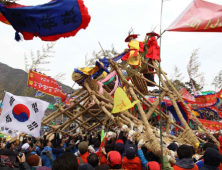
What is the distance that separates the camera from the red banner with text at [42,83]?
6118 mm

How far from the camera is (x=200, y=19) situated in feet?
9.83

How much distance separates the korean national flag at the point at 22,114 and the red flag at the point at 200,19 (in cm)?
302

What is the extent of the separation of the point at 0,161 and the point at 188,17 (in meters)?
3.24

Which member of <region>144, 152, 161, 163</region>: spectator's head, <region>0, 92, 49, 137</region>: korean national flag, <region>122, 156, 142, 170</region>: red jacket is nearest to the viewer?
<region>122, 156, 142, 170</region>: red jacket

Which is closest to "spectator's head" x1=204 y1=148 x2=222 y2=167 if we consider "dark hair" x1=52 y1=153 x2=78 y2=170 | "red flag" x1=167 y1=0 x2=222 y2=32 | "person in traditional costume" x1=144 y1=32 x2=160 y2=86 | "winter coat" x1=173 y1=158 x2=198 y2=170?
"winter coat" x1=173 y1=158 x2=198 y2=170

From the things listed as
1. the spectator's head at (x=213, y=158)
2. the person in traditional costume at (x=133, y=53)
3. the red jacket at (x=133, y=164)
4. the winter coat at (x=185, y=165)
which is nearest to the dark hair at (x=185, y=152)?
the winter coat at (x=185, y=165)

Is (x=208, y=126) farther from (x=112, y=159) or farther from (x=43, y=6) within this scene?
(x=43, y=6)

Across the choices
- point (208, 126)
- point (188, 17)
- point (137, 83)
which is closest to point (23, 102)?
point (188, 17)

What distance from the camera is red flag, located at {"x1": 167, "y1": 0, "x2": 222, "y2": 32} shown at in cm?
280

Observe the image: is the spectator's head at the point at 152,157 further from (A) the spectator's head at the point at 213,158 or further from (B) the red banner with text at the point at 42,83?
(B) the red banner with text at the point at 42,83

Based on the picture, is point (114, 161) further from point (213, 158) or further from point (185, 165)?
point (213, 158)

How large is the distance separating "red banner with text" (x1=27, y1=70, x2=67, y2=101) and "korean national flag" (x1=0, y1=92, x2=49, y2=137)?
6.63ft

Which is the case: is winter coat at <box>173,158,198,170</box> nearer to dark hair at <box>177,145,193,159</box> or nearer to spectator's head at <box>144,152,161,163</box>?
dark hair at <box>177,145,193,159</box>

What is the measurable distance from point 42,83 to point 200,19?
499 centimetres
